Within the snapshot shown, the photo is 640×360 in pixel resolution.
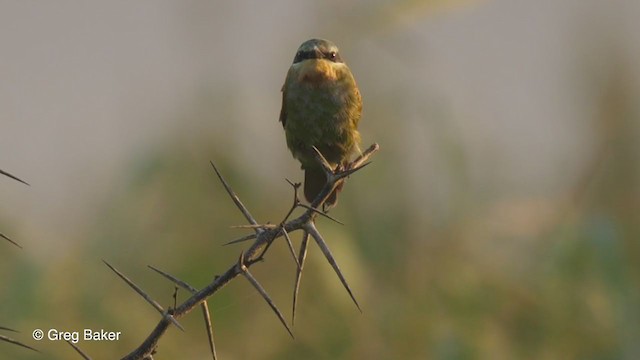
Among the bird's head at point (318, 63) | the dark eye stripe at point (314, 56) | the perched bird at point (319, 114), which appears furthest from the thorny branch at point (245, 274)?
the dark eye stripe at point (314, 56)

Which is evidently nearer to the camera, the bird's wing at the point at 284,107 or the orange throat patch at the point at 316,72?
the orange throat patch at the point at 316,72

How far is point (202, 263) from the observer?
242 inches

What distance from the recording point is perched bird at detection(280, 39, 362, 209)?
159 inches

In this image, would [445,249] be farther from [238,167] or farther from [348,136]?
[348,136]

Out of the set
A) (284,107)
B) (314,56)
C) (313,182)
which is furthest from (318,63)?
(313,182)

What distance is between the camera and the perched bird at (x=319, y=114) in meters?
4.04

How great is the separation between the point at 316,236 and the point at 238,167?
13.0 ft

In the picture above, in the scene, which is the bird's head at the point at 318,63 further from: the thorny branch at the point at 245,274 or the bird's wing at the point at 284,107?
the thorny branch at the point at 245,274

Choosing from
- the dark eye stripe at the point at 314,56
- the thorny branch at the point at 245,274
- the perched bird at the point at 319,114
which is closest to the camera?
the thorny branch at the point at 245,274

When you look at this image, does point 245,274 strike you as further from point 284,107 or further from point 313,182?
point 284,107

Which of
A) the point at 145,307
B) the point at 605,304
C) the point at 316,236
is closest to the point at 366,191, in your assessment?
the point at 605,304

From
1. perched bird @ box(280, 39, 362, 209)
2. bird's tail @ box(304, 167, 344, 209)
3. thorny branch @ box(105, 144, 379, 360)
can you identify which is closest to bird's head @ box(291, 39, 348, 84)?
perched bird @ box(280, 39, 362, 209)

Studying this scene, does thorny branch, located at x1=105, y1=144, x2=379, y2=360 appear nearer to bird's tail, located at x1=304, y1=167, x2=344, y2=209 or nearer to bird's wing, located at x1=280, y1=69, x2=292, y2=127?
bird's tail, located at x1=304, y1=167, x2=344, y2=209

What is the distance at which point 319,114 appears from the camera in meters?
4.06
